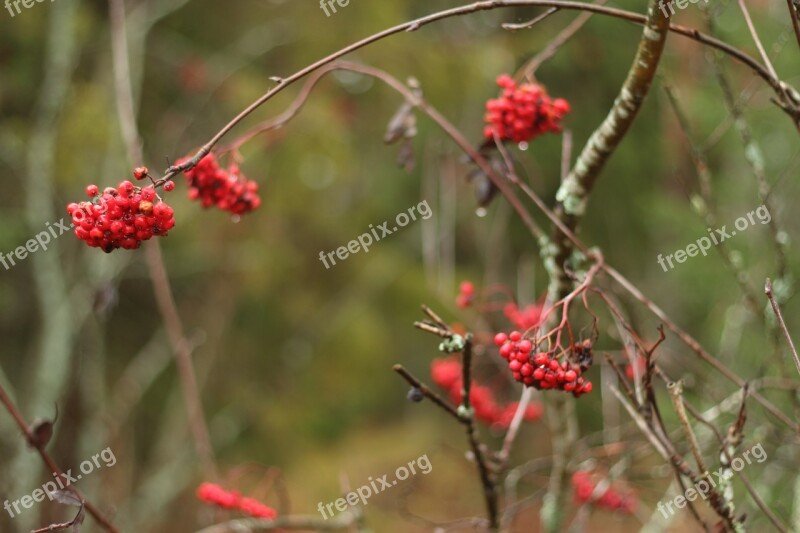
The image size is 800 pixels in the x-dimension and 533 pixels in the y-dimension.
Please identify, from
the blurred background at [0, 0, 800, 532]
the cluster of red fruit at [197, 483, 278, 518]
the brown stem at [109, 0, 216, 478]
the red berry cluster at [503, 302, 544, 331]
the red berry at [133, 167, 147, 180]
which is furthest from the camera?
the blurred background at [0, 0, 800, 532]

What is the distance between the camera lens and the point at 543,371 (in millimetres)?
1060

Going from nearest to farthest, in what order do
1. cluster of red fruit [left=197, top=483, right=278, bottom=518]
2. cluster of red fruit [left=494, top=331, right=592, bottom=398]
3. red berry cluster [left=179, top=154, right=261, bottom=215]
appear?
cluster of red fruit [left=494, top=331, right=592, bottom=398] < red berry cluster [left=179, top=154, right=261, bottom=215] < cluster of red fruit [left=197, top=483, right=278, bottom=518]

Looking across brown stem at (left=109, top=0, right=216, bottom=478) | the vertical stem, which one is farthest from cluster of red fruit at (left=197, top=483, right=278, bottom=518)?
the vertical stem

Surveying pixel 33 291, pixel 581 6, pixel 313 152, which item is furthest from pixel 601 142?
pixel 33 291

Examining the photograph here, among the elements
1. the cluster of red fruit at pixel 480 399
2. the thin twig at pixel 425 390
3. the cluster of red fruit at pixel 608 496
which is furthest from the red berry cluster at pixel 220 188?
the cluster of red fruit at pixel 608 496

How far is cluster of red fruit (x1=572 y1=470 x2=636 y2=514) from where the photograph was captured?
86.9 inches

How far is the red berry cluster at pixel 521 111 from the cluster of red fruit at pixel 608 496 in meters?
1.20

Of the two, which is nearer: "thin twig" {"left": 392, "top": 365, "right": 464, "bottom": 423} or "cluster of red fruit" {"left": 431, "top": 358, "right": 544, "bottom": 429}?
"thin twig" {"left": 392, "top": 365, "right": 464, "bottom": 423}

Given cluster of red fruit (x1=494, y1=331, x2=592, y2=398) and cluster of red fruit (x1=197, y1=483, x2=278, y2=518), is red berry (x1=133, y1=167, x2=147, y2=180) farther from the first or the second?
cluster of red fruit (x1=197, y1=483, x2=278, y2=518)

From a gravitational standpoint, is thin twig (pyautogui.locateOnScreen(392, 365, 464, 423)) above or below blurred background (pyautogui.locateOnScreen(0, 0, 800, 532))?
below

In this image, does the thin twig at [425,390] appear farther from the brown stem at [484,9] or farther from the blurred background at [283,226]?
the blurred background at [283,226]

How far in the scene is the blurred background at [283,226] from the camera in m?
4.20

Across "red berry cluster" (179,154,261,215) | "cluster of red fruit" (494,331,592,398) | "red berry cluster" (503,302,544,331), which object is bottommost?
"cluster of red fruit" (494,331,592,398)

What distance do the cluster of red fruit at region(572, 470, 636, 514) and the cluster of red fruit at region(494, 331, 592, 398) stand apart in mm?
1203
